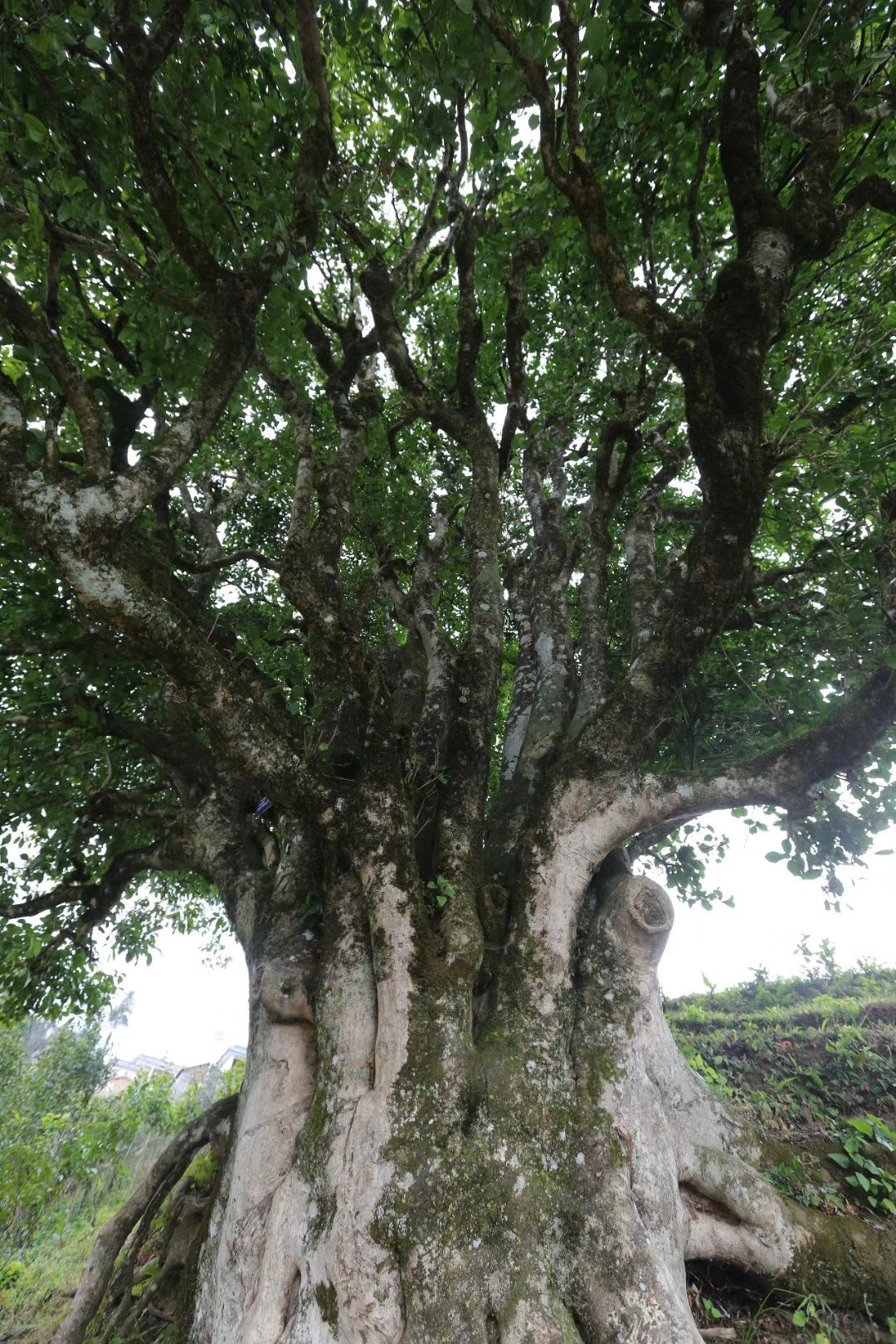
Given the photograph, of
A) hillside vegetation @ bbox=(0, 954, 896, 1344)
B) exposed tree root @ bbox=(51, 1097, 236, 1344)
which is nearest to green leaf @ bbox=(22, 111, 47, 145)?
exposed tree root @ bbox=(51, 1097, 236, 1344)

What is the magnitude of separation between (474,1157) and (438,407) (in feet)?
19.5

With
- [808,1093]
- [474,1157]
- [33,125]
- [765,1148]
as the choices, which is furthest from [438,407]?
[808,1093]

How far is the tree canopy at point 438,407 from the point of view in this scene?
355 centimetres

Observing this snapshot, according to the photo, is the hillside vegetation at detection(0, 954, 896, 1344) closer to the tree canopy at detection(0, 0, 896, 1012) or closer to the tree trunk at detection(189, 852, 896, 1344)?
the tree trunk at detection(189, 852, 896, 1344)

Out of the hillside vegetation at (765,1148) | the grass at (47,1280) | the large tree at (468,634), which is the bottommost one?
the grass at (47,1280)

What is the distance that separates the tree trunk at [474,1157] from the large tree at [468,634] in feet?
0.07

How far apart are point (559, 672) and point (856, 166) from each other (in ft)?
13.1

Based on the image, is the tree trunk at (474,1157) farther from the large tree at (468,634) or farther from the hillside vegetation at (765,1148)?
the hillside vegetation at (765,1148)

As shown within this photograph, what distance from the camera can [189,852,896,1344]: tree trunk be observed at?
273 cm

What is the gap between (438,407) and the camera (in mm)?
6051

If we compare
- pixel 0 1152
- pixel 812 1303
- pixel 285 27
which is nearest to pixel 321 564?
pixel 285 27

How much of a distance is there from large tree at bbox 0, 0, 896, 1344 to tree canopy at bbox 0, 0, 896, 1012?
0.13 feet

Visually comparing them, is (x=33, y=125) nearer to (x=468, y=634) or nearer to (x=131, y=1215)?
(x=468, y=634)

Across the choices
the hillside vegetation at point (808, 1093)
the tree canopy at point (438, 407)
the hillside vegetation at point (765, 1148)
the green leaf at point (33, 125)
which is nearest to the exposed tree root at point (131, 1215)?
the hillside vegetation at point (765, 1148)
